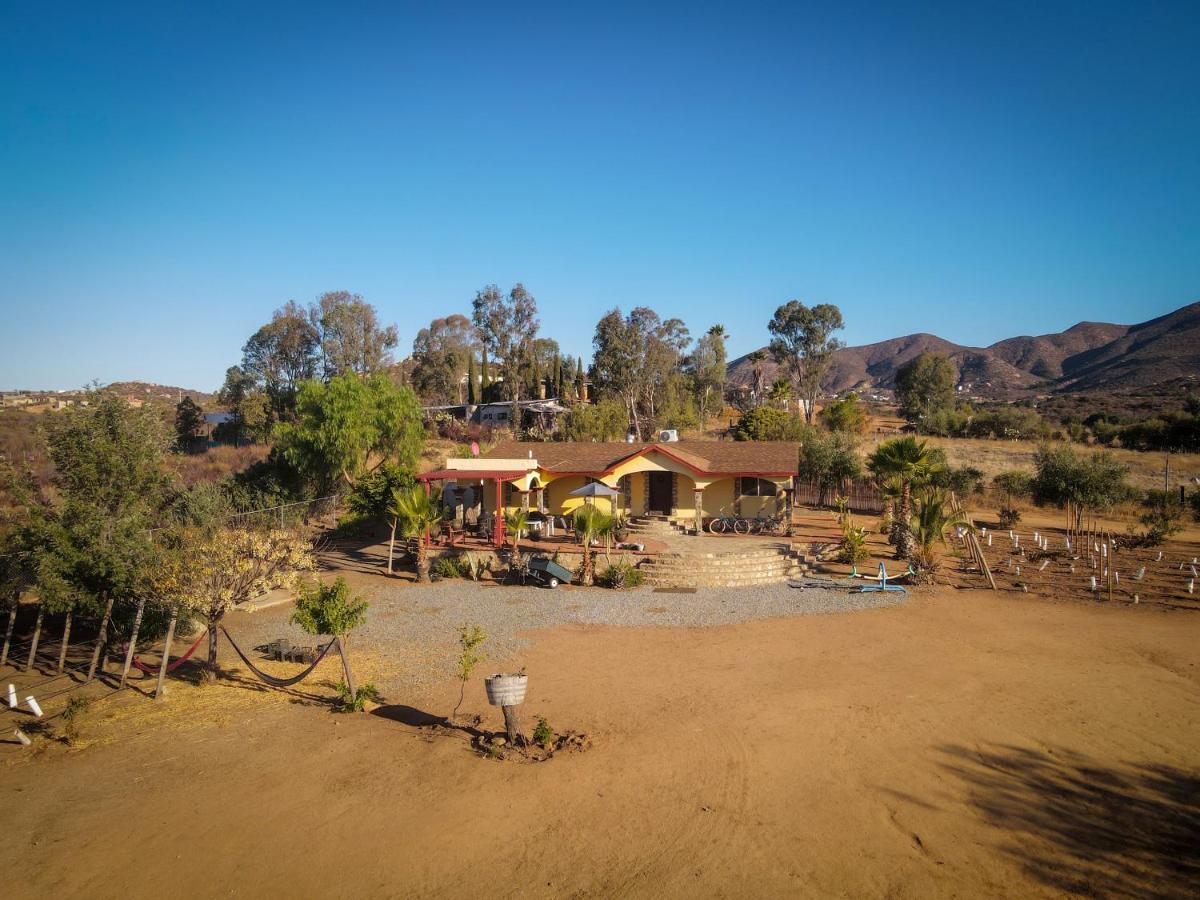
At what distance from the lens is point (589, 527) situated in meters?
19.7

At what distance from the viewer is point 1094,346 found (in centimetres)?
13562

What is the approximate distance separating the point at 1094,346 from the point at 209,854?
168 m

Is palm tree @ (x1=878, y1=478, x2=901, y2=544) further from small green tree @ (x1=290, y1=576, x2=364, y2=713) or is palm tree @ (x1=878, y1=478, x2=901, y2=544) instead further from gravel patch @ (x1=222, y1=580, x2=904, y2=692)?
small green tree @ (x1=290, y1=576, x2=364, y2=713)

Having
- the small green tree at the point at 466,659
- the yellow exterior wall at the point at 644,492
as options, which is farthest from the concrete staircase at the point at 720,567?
the small green tree at the point at 466,659

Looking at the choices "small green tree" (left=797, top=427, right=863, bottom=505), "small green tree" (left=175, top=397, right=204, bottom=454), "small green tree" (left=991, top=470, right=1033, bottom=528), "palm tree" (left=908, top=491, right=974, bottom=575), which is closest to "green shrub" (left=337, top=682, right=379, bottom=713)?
"palm tree" (left=908, top=491, right=974, bottom=575)

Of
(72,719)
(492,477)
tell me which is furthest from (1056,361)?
(72,719)

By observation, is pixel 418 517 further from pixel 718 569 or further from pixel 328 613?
pixel 718 569

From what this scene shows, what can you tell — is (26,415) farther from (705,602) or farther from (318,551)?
(705,602)

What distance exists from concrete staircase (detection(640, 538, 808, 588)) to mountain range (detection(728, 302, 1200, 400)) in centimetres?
4414

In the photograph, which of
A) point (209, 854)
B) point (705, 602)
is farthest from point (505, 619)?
point (209, 854)

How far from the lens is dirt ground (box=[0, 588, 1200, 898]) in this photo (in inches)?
283

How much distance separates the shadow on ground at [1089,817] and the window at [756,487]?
55.0 feet

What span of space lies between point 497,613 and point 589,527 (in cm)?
379

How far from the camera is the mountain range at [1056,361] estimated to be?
8344 centimetres
